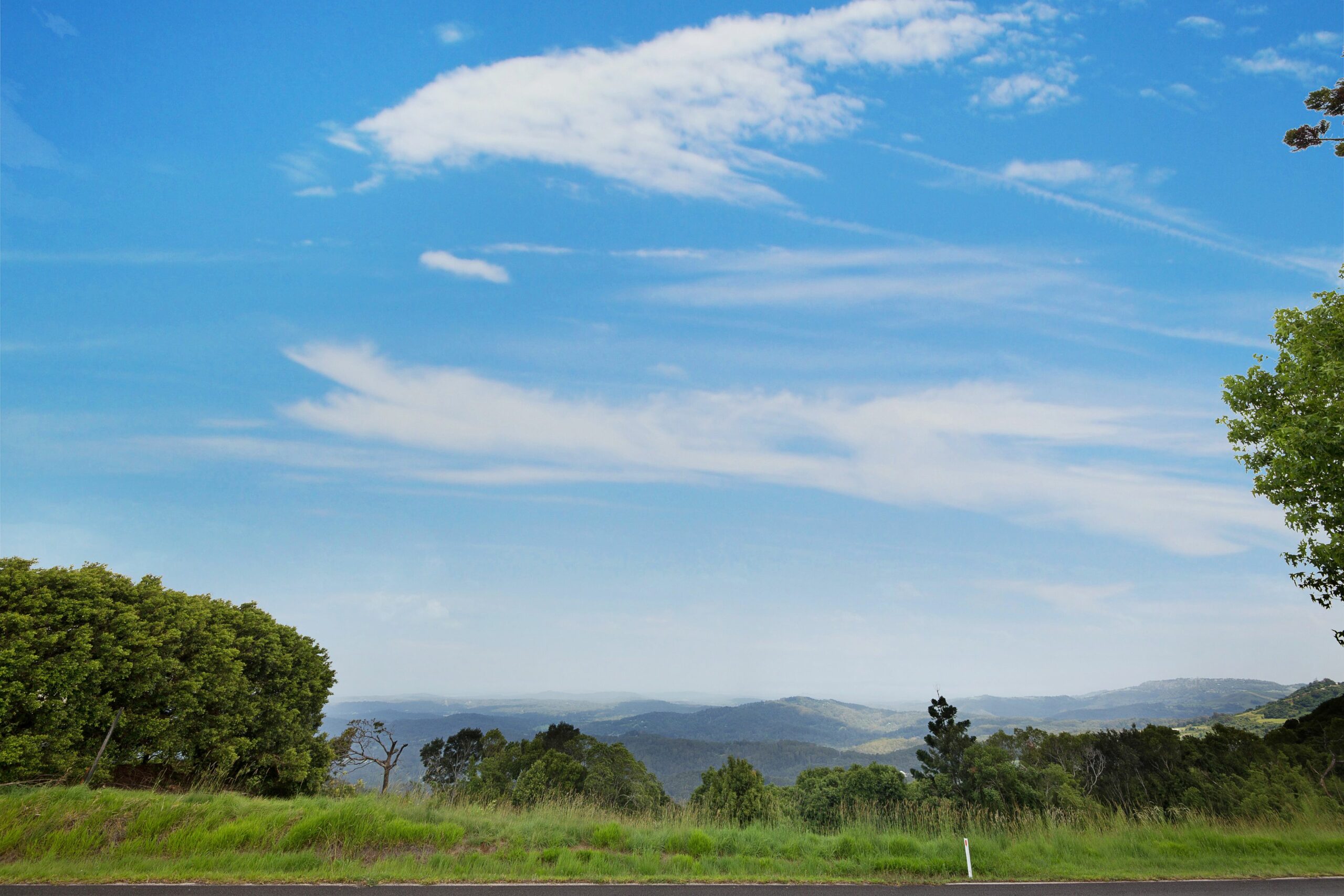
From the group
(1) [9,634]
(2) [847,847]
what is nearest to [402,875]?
(2) [847,847]

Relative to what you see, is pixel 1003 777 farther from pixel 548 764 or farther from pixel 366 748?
pixel 366 748

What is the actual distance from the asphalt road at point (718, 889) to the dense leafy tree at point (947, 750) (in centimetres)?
4998

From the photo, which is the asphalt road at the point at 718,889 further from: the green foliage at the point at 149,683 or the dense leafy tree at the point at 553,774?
the dense leafy tree at the point at 553,774

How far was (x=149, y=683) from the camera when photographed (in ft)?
49.6

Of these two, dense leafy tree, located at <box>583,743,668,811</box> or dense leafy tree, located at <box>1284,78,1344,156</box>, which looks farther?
dense leafy tree, located at <box>583,743,668,811</box>

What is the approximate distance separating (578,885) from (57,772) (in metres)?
12.1

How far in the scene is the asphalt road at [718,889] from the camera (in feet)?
29.3

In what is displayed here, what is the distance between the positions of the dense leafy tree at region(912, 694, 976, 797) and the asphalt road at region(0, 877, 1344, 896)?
50.0 meters

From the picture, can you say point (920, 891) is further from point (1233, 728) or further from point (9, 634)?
point (1233, 728)

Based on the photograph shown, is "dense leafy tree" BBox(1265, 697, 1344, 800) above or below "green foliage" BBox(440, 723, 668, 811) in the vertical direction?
above

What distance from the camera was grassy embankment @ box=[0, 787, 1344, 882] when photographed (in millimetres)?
10164

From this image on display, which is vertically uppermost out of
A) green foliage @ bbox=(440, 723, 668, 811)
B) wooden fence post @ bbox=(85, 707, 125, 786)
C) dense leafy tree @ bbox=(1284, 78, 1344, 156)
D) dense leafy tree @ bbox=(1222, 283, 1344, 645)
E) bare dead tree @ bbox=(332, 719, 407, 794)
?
dense leafy tree @ bbox=(1284, 78, 1344, 156)

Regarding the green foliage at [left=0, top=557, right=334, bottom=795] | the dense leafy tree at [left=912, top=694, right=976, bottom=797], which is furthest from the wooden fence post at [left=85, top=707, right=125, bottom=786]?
the dense leafy tree at [left=912, top=694, right=976, bottom=797]

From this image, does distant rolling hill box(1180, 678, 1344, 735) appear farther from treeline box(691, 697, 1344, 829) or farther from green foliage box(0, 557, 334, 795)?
green foliage box(0, 557, 334, 795)
